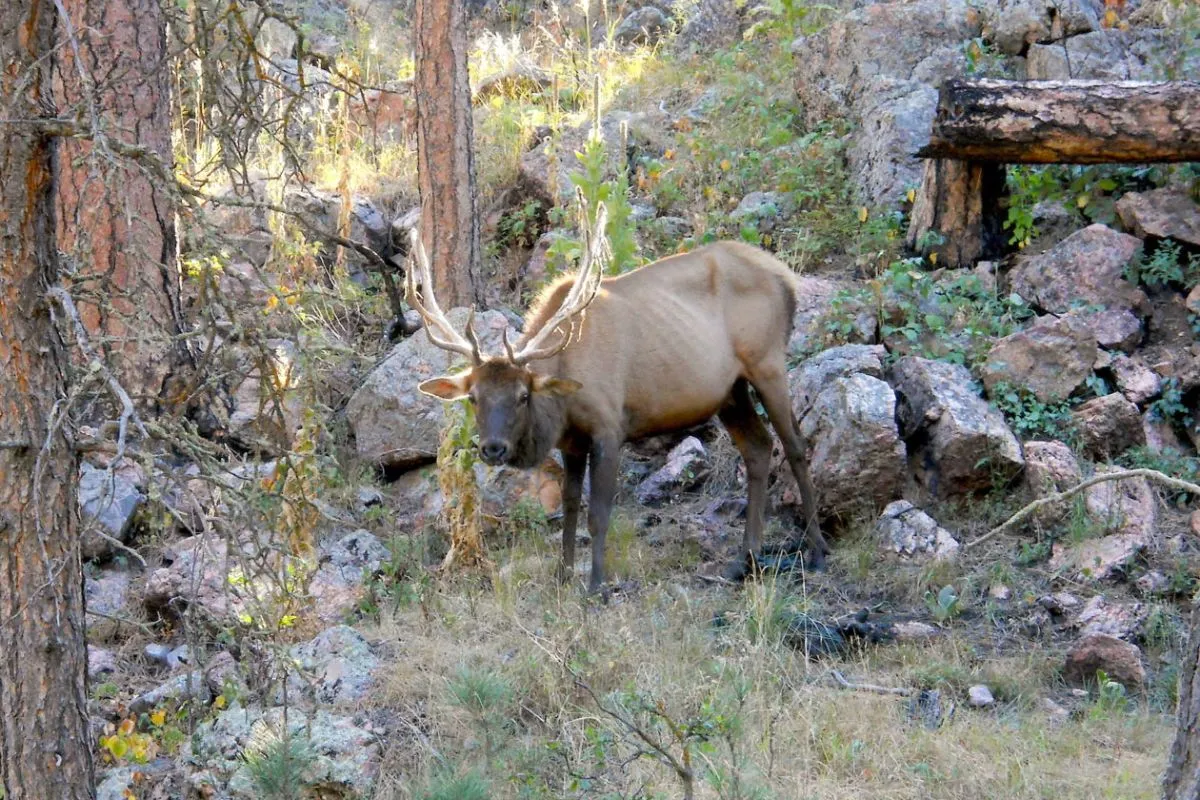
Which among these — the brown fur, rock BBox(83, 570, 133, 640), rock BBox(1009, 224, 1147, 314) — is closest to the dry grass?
the brown fur

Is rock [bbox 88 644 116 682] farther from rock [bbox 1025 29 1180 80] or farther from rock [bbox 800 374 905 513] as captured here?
rock [bbox 1025 29 1180 80]

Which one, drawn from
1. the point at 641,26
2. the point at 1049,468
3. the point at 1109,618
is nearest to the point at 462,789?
the point at 1109,618

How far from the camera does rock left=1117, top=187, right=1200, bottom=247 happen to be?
31.5ft

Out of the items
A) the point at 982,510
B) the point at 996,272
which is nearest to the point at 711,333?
the point at 982,510

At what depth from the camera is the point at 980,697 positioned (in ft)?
20.9

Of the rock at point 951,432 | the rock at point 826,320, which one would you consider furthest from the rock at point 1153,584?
the rock at point 826,320

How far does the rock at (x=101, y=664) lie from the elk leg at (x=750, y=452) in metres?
3.63

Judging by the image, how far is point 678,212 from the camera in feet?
40.9

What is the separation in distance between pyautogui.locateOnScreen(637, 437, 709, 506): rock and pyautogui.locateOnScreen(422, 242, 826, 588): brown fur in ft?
2.68

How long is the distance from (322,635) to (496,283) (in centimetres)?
604

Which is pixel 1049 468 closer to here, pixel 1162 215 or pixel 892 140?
pixel 1162 215

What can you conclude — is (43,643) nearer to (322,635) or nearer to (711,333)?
(322,635)

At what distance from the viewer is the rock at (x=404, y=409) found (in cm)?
959

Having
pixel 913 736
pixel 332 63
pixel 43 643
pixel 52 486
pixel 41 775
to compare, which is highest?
pixel 332 63
